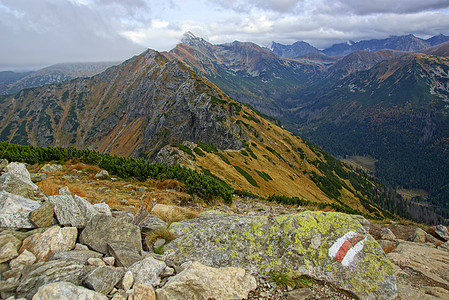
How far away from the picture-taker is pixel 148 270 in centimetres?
486

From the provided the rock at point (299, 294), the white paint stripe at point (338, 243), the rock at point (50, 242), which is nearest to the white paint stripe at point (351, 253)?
the white paint stripe at point (338, 243)

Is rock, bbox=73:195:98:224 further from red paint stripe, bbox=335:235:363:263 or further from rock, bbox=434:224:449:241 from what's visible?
rock, bbox=434:224:449:241

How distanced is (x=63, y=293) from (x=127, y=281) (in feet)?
3.68

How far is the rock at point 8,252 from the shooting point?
165 inches

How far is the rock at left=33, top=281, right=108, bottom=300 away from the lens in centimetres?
349

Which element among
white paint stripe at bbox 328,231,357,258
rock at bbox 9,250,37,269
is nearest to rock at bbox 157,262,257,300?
white paint stripe at bbox 328,231,357,258

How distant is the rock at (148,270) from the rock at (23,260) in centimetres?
193

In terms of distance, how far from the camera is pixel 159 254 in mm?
6020

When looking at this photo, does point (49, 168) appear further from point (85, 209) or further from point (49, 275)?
point (49, 275)

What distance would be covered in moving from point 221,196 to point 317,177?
334 feet

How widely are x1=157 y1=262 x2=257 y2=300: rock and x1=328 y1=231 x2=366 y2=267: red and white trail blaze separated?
2.47 metres

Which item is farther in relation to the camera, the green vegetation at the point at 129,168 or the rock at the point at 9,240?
the green vegetation at the point at 129,168

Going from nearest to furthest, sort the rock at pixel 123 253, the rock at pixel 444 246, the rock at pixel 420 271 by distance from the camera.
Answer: the rock at pixel 123 253
the rock at pixel 420 271
the rock at pixel 444 246

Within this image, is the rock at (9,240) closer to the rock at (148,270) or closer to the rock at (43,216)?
the rock at (43,216)
